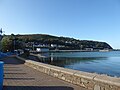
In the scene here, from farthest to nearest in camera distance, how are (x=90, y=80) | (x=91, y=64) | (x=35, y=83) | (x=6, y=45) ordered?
(x=6, y=45)
(x=91, y=64)
(x=35, y=83)
(x=90, y=80)

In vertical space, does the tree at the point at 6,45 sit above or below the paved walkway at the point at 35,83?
above

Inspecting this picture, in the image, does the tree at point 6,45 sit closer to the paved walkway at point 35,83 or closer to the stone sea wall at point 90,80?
the paved walkway at point 35,83

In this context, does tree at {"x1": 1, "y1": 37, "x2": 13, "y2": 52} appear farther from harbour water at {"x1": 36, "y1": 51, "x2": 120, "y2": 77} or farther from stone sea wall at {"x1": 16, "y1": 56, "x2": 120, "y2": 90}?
stone sea wall at {"x1": 16, "y1": 56, "x2": 120, "y2": 90}

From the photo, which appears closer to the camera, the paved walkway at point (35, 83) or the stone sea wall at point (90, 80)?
the stone sea wall at point (90, 80)

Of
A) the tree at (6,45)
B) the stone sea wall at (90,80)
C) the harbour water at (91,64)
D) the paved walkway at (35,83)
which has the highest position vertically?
the tree at (6,45)

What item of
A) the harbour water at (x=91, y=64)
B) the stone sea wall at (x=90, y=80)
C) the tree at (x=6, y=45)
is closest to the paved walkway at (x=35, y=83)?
the stone sea wall at (x=90, y=80)

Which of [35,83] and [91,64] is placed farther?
[91,64]

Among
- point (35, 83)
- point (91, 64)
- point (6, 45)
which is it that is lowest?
point (91, 64)

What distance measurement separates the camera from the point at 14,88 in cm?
725

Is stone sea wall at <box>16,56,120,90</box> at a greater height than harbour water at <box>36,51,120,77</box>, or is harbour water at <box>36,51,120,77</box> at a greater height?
stone sea wall at <box>16,56,120,90</box>

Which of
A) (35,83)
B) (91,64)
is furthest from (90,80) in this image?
(91,64)

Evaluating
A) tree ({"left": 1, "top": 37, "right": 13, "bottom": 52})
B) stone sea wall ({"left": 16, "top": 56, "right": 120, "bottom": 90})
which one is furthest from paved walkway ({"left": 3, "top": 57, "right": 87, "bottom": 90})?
tree ({"left": 1, "top": 37, "right": 13, "bottom": 52})

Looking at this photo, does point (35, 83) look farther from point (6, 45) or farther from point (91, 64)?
point (6, 45)

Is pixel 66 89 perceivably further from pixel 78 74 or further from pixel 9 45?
pixel 9 45
